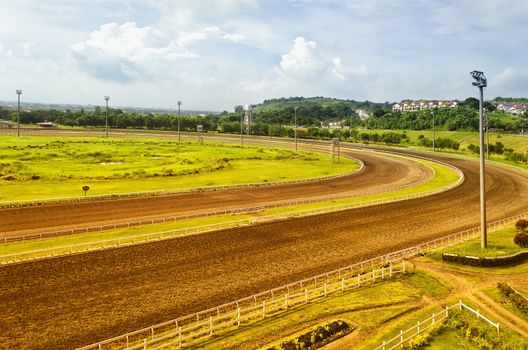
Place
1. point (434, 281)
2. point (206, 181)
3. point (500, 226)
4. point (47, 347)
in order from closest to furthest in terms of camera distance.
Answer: point (47, 347) → point (434, 281) → point (500, 226) → point (206, 181)

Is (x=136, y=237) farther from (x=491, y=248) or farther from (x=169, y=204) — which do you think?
(x=491, y=248)

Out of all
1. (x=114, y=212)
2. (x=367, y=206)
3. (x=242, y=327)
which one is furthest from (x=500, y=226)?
(x=114, y=212)

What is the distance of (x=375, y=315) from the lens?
87.0 ft

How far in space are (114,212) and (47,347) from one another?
98.1 feet

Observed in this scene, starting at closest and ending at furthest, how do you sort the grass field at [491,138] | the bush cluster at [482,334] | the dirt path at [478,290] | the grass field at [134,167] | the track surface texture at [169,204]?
1. the bush cluster at [482,334]
2. the dirt path at [478,290]
3. the track surface texture at [169,204]
4. the grass field at [134,167]
5. the grass field at [491,138]

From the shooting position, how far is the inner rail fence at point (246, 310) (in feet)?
74.8

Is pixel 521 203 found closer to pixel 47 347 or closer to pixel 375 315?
pixel 375 315

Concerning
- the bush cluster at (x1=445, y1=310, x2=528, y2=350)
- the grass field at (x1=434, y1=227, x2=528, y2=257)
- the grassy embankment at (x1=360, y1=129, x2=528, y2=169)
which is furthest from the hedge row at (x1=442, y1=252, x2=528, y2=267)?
the grassy embankment at (x1=360, y1=129, x2=528, y2=169)

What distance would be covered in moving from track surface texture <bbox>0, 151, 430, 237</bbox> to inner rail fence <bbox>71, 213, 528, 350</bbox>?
23.5 metres

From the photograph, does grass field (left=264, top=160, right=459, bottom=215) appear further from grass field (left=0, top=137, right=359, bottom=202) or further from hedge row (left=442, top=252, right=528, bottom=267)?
hedge row (left=442, top=252, right=528, bottom=267)

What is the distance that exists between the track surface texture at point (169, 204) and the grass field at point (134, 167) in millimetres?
7207

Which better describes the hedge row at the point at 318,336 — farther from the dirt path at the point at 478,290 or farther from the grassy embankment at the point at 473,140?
the grassy embankment at the point at 473,140

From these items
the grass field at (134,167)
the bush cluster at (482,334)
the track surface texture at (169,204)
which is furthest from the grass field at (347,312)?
the grass field at (134,167)

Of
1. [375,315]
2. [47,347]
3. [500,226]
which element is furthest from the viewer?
[500,226]
